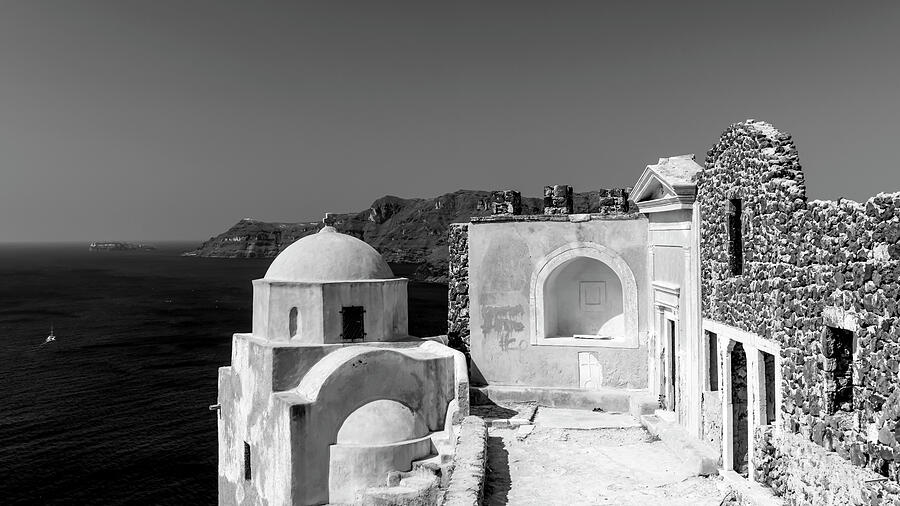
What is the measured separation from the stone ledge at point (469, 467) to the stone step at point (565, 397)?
3214mm

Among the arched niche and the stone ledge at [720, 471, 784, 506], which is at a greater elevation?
the arched niche

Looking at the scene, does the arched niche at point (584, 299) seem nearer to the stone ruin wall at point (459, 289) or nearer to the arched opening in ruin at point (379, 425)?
the stone ruin wall at point (459, 289)

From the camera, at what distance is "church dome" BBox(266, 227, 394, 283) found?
16.6 meters

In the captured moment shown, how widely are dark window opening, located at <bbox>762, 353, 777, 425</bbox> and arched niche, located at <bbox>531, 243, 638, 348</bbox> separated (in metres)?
6.34

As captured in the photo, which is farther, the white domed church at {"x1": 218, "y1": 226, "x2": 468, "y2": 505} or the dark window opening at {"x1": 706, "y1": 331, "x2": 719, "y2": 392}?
the white domed church at {"x1": 218, "y1": 226, "x2": 468, "y2": 505}

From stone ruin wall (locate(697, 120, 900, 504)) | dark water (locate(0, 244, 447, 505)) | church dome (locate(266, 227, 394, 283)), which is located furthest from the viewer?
dark water (locate(0, 244, 447, 505))

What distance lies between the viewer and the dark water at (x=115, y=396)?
3069 cm

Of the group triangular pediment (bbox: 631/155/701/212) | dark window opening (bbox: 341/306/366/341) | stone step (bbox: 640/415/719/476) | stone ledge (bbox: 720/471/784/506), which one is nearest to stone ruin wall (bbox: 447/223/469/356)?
dark window opening (bbox: 341/306/366/341)

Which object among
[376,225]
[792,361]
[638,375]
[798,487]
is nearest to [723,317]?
[792,361]

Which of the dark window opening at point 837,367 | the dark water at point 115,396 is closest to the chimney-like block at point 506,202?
the dark window opening at point 837,367

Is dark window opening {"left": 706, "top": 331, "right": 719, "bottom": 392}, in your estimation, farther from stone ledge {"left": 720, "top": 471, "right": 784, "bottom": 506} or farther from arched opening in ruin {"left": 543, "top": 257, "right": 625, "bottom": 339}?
arched opening in ruin {"left": 543, "top": 257, "right": 625, "bottom": 339}

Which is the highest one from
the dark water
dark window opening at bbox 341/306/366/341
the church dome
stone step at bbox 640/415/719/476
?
the church dome

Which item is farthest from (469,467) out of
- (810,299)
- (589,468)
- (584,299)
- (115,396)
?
(115,396)

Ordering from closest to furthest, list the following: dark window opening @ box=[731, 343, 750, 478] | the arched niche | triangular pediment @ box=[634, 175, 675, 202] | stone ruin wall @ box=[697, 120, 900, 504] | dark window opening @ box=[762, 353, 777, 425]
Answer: stone ruin wall @ box=[697, 120, 900, 504] → dark window opening @ box=[762, 353, 777, 425] → dark window opening @ box=[731, 343, 750, 478] → triangular pediment @ box=[634, 175, 675, 202] → the arched niche
